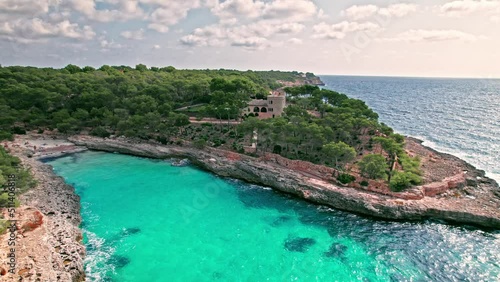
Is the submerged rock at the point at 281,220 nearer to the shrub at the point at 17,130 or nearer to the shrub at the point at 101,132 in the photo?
the shrub at the point at 101,132

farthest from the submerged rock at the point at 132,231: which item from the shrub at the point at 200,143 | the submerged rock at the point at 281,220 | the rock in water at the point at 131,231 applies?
the shrub at the point at 200,143

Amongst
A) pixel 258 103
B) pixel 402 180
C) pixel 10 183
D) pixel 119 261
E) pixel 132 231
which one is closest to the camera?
pixel 119 261

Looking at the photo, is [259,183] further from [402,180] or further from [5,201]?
[5,201]

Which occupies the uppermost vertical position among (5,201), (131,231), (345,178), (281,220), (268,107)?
(268,107)

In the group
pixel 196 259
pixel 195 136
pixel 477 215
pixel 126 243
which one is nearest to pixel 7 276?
pixel 126 243

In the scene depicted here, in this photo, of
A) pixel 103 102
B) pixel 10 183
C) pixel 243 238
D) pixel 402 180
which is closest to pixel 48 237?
pixel 10 183

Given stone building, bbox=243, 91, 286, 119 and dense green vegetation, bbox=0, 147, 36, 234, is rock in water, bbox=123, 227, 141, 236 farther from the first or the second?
stone building, bbox=243, 91, 286, 119
